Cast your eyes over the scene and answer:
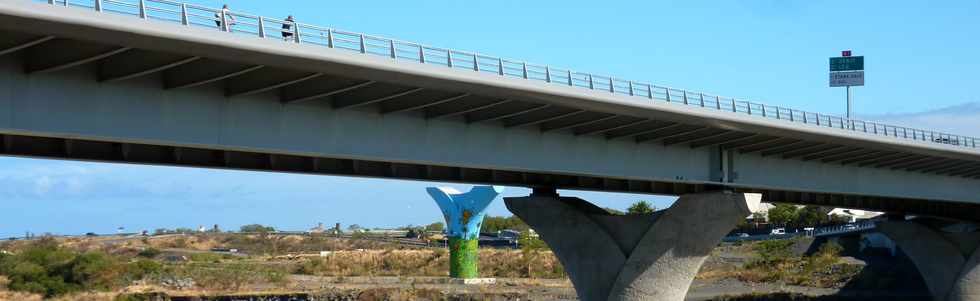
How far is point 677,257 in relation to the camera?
4153cm

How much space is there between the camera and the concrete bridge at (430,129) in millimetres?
21266

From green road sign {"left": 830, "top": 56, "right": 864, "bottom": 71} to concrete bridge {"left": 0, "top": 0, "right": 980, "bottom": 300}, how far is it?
36.0 ft

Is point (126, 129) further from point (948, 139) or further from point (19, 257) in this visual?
point (19, 257)

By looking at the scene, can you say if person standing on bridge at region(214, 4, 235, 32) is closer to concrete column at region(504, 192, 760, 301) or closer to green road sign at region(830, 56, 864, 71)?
concrete column at region(504, 192, 760, 301)

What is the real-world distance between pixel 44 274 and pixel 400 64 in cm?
5121

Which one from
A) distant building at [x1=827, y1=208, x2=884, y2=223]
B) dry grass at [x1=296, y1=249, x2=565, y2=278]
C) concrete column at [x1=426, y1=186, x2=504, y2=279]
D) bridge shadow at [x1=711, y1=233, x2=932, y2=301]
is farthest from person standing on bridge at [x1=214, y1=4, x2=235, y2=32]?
distant building at [x1=827, y1=208, x2=884, y2=223]

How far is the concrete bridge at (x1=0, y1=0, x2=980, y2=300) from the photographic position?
21.3 m

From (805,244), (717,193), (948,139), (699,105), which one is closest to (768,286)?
(805,244)

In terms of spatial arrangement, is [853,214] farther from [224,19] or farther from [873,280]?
[224,19]

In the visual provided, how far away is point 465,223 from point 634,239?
39091 mm

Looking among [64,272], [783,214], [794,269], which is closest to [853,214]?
[783,214]

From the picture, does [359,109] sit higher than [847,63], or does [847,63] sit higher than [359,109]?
[847,63]

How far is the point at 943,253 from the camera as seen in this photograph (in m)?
63.3

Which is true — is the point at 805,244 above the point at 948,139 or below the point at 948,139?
below
